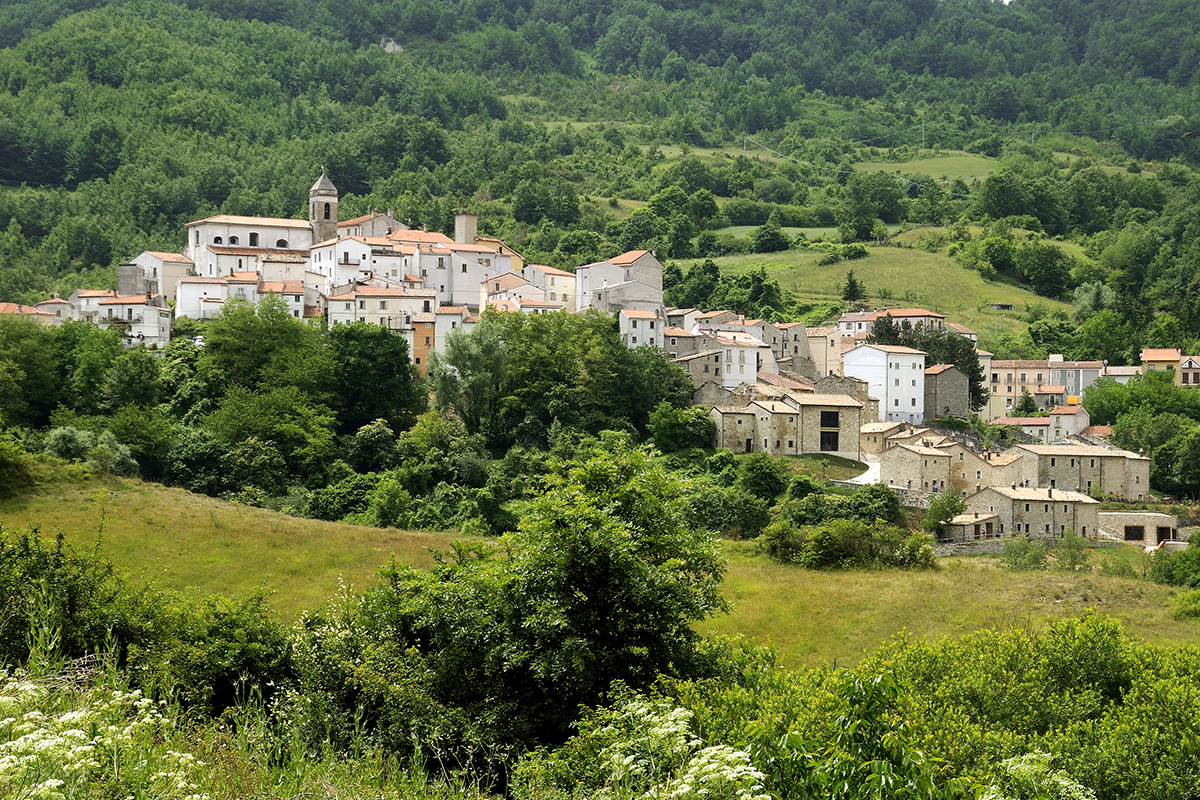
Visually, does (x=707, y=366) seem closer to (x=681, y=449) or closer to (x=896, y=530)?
(x=681, y=449)

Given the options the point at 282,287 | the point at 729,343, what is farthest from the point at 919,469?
the point at 282,287

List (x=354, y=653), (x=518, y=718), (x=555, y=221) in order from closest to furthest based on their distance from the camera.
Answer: (x=518, y=718), (x=354, y=653), (x=555, y=221)

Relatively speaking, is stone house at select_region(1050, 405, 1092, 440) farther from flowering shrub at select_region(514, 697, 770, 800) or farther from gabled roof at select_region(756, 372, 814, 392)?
flowering shrub at select_region(514, 697, 770, 800)

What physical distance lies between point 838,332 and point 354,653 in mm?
58859

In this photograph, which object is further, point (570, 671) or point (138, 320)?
point (138, 320)

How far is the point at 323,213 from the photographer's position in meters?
72.3

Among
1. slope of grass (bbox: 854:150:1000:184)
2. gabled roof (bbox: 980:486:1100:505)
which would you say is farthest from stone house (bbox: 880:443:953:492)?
slope of grass (bbox: 854:150:1000:184)

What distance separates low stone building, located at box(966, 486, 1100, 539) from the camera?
164 feet

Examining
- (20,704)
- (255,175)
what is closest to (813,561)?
(20,704)

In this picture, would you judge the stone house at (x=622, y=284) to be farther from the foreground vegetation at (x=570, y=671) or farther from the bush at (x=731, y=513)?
the foreground vegetation at (x=570, y=671)

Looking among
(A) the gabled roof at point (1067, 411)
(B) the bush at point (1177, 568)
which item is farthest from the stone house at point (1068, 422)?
(B) the bush at point (1177, 568)

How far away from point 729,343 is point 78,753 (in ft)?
187

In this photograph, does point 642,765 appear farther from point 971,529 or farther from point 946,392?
point 946,392

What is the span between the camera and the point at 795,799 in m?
9.10
